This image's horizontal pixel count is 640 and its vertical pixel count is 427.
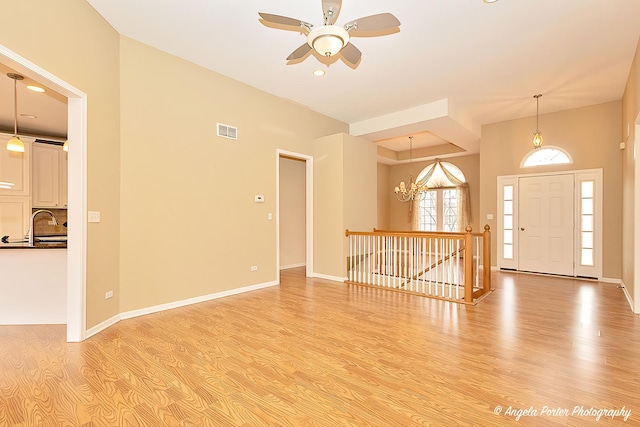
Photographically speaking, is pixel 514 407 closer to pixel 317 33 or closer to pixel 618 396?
pixel 618 396

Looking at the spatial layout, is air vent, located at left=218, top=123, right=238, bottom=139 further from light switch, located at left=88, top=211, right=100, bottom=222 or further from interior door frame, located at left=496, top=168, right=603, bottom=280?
interior door frame, located at left=496, top=168, right=603, bottom=280

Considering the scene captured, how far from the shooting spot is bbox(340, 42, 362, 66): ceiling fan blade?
3.14m

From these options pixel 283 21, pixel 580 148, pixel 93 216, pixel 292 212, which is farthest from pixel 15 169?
pixel 580 148

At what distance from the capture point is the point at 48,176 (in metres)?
6.50

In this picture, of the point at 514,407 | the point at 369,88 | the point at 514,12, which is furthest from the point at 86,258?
the point at 514,12

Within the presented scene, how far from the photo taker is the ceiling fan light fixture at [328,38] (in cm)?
263

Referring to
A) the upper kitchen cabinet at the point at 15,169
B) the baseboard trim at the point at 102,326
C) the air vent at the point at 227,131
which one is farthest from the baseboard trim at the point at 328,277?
the upper kitchen cabinet at the point at 15,169

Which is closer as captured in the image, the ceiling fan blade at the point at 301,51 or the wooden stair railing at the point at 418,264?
the ceiling fan blade at the point at 301,51

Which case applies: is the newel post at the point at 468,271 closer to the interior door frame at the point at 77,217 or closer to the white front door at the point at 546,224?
the white front door at the point at 546,224

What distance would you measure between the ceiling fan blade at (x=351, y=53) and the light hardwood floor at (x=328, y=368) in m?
3.00

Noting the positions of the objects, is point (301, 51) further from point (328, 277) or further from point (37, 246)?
point (328, 277)

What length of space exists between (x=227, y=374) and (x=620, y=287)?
6.69 metres

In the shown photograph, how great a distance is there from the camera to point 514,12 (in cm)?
322

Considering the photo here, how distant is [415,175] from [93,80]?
9.39m
